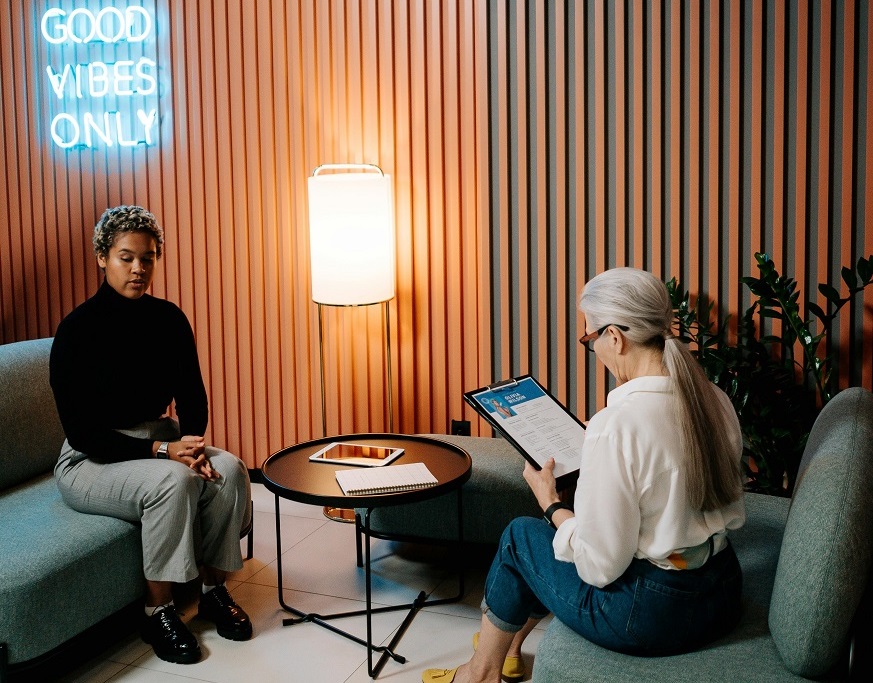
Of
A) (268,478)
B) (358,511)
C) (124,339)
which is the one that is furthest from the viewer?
(358,511)

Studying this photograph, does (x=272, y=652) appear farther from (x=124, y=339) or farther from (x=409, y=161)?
(x=409, y=161)

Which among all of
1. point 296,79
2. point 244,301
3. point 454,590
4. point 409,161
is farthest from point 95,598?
point 296,79

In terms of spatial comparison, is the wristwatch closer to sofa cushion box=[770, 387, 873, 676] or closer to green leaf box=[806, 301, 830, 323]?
sofa cushion box=[770, 387, 873, 676]

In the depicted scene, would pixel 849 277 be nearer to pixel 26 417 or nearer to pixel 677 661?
pixel 677 661

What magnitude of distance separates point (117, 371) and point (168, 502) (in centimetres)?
58

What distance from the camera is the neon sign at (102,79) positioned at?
4.73 meters

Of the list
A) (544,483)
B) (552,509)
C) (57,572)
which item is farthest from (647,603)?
(57,572)

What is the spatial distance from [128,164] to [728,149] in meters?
3.25

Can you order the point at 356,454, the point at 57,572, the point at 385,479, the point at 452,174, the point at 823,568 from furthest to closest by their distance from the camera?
the point at 452,174, the point at 356,454, the point at 385,479, the point at 57,572, the point at 823,568

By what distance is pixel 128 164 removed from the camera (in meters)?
4.88

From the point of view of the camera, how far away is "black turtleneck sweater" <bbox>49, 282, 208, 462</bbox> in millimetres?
3061

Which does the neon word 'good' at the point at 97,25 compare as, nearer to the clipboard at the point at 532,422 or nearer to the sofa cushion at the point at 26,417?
the sofa cushion at the point at 26,417

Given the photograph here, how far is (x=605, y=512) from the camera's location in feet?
6.33

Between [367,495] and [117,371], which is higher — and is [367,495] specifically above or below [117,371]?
below
